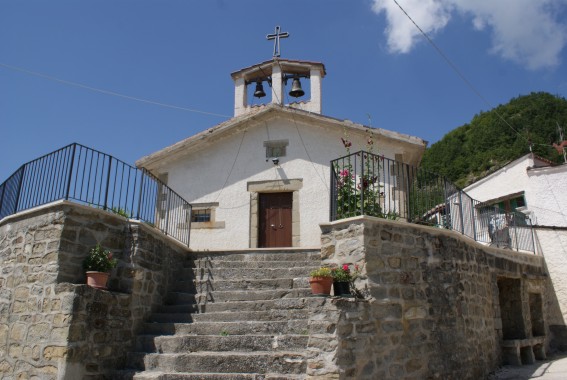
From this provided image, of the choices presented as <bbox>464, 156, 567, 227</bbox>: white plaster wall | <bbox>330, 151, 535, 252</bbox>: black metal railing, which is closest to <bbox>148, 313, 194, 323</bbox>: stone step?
<bbox>330, 151, 535, 252</bbox>: black metal railing

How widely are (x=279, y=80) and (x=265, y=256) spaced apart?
19.4 ft

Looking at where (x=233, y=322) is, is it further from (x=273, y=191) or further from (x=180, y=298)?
(x=273, y=191)

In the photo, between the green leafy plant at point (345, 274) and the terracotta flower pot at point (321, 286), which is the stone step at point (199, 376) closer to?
Result: the terracotta flower pot at point (321, 286)

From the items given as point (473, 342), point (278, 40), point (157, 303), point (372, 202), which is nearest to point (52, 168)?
point (157, 303)

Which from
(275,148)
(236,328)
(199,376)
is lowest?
(199,376)

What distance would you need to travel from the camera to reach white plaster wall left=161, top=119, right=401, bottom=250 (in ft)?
36.8

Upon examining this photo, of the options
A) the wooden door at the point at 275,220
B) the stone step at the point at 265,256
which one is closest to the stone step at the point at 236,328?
the stone step at the point at 265,256

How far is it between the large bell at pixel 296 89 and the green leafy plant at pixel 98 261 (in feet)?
25.2

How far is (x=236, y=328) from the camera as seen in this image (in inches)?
263

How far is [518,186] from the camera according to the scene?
15508mm

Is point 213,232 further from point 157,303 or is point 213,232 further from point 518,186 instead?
point 518,186

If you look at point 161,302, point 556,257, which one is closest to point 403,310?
point 161,302

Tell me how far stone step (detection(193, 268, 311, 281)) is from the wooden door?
309cm

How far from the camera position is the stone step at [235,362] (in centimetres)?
581
